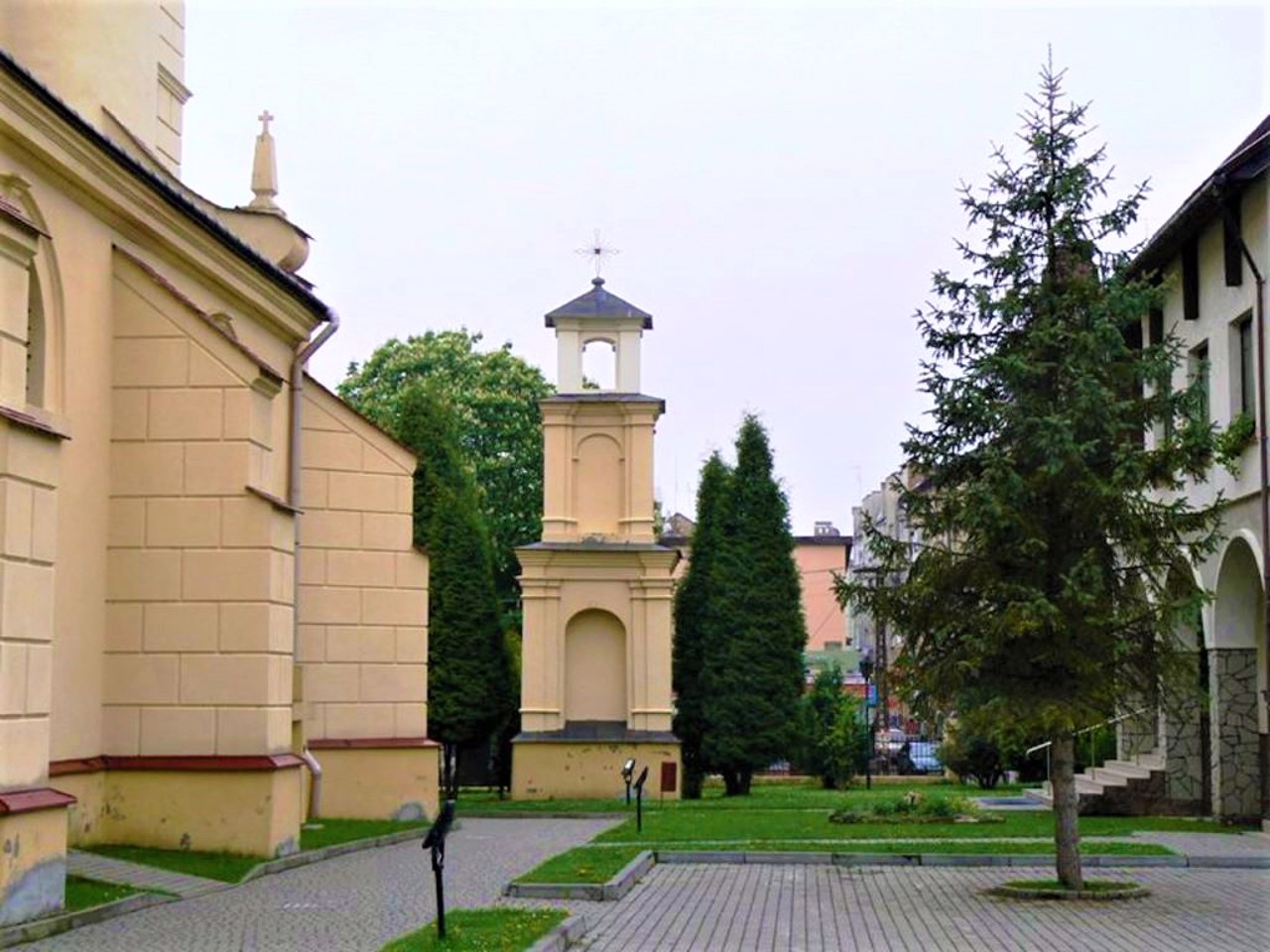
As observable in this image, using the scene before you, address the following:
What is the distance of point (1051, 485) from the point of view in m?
17.5

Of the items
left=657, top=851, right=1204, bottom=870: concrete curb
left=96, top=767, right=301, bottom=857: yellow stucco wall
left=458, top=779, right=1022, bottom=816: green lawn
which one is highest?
left=96, top=767, right=301, bottom=857: yellow stucco wall

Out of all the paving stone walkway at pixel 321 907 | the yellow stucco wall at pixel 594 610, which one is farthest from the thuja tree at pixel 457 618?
the paving stone walkway at pixel 321 907

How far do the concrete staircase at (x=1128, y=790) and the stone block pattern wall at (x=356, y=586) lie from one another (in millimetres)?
10805

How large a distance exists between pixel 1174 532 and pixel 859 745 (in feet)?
95.4

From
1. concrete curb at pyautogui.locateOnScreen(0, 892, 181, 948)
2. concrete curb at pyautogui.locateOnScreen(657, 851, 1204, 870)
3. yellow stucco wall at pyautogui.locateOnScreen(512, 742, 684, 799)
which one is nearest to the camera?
concrete curb at pyautogui.locateOnScreen(0, 892, 181, 948)

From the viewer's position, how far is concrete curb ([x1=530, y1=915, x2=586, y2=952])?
1288 centimetres

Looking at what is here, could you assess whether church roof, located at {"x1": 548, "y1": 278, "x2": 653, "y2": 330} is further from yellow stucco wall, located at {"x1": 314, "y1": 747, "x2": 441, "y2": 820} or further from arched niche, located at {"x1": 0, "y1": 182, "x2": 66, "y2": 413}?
arched niche, located at {"x1": 0, "y1": 182, "x2": 66, "y2": 413}

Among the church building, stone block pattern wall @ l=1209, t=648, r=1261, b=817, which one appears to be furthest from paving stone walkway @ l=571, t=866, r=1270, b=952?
stone block pattern wall @ l=1209, t=648, r=1261, b=817

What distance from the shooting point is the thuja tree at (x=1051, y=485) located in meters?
17.4

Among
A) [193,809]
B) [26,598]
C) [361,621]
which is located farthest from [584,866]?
[361,621]

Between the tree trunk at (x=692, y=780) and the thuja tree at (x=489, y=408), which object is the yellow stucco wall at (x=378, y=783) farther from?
A: the thuja tree at (x=489, y=408)

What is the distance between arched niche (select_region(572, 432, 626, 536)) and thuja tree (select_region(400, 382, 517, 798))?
365 cm

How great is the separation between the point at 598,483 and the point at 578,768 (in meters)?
6.27

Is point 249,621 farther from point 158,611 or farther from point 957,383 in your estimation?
point 957,383
